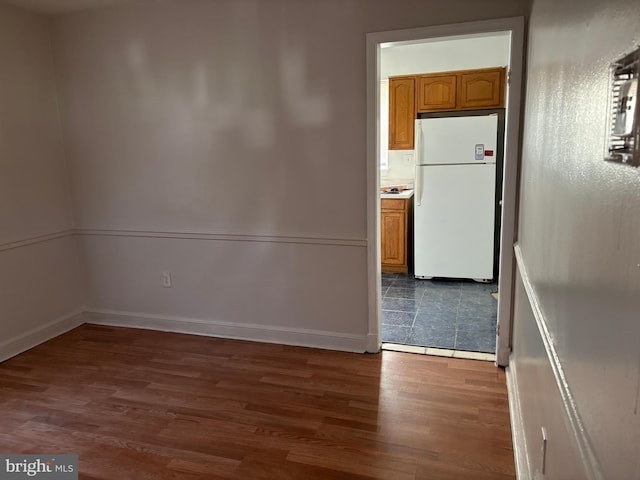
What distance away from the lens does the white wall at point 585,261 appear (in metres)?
0.66

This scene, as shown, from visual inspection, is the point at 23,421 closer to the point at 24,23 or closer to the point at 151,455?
the point at 151,455

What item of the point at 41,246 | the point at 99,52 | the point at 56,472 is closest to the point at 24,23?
the point at 99,52

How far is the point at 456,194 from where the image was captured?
14.8 feet

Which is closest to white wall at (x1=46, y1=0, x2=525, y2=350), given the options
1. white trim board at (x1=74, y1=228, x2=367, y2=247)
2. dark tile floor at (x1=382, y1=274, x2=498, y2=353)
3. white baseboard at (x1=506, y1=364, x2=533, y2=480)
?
white trim board at (x1=74, y1=228, x2=367, y2=247)

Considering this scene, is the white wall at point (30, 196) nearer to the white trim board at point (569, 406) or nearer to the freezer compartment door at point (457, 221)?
the freezer compartment door at point (457, 221)

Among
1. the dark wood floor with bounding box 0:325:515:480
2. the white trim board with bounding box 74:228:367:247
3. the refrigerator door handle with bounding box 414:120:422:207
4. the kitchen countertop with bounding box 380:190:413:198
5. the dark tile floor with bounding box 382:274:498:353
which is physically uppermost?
the refrigerator door handle with bounding box 414:120:422:207

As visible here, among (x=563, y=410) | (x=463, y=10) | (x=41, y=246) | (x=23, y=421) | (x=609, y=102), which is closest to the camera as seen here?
(x=609, y=102)

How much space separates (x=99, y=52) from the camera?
Answer: 11.0ft

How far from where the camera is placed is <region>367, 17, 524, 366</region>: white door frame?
2.56 metres

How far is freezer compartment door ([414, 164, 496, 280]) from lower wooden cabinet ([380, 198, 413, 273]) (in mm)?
217

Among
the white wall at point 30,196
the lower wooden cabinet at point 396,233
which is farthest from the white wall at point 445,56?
the white wall at point 30,196

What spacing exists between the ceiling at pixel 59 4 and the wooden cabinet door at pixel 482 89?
124 inches

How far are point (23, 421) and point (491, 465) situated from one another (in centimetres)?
240

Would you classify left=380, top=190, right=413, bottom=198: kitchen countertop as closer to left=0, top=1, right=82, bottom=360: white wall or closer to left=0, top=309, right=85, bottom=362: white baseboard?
left=0, top=1, right=82, bottom=360: white wall
